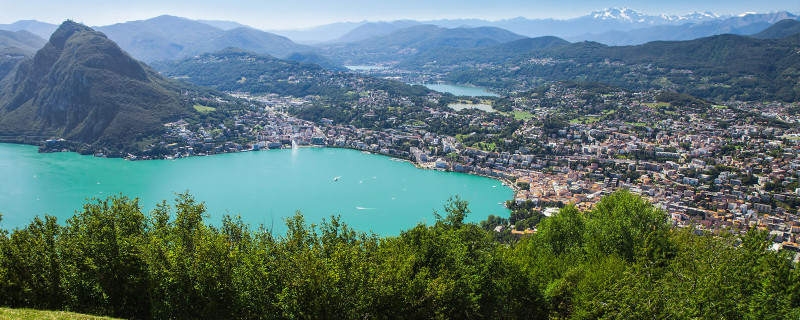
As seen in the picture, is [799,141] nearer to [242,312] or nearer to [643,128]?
[643,128]

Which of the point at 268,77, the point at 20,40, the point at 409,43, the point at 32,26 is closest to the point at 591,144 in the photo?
the point at 268,77

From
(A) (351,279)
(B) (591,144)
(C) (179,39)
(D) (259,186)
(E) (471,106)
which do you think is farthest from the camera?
(C) (179,39)

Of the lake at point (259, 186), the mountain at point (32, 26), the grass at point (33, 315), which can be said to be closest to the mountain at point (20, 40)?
the lake at point (259, 186)

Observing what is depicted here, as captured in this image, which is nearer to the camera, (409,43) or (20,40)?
(20,40)

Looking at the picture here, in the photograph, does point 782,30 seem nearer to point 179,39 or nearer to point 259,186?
point 259,186

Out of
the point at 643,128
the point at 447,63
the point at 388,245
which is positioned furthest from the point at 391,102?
the point at 447,63

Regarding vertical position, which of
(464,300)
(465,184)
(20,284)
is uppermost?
(20,284)

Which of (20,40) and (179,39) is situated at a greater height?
(179,39)

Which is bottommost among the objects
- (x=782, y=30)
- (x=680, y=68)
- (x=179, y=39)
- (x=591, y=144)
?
(x=591, y=144)
